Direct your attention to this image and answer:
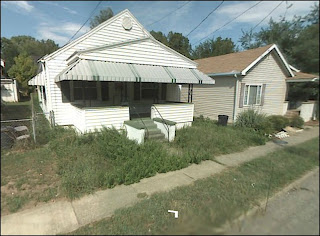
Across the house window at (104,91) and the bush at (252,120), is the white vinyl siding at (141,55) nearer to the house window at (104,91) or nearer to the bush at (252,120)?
the house window at (104,91)

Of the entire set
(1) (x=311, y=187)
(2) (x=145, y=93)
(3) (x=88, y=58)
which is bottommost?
(1) (x=311, y=187)

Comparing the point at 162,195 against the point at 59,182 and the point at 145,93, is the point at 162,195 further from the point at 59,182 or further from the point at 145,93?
the point at 145,93

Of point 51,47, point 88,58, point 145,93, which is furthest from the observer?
point 51,47

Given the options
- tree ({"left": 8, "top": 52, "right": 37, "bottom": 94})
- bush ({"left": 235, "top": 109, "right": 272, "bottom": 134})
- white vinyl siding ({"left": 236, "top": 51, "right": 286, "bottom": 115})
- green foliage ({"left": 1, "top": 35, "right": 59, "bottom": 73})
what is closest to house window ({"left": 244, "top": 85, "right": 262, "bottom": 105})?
white vinyl siding ({"left": 236, "top": 51, "right": 286, "bottom": 115})

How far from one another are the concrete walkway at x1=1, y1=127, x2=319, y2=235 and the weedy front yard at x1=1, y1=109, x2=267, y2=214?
0.22m

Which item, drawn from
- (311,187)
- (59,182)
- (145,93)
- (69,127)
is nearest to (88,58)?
(69,127)

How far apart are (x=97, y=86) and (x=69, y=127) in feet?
8.37

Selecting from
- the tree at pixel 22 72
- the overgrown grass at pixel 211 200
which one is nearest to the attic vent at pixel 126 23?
the overgrown grass at pixel 211 200

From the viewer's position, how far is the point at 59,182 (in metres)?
4.16

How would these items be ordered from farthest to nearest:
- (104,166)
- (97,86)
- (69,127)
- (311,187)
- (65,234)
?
(97,86), (69,127), (104,166), (65,234), (311,187)

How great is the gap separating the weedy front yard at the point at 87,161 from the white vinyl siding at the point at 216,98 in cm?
374

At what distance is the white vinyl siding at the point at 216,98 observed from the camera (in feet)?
36.8

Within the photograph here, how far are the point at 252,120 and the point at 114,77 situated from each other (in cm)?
781

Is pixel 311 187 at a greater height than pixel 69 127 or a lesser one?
greater
